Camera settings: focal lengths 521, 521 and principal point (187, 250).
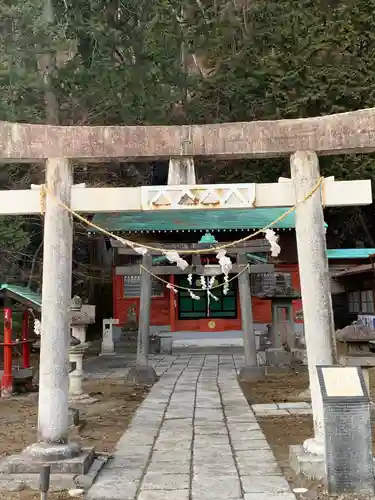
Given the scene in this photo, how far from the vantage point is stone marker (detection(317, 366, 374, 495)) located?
442 centimetres

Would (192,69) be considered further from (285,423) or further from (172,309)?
(285,423)

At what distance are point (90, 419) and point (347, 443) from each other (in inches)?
187

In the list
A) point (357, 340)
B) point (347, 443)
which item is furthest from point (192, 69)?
point (347, 443)

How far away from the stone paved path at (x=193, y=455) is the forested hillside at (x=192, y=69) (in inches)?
412

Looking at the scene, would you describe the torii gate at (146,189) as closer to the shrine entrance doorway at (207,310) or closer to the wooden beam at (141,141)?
the wooden beam at (141,141)

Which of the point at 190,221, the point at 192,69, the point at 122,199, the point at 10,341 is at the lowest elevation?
the point at 10,341

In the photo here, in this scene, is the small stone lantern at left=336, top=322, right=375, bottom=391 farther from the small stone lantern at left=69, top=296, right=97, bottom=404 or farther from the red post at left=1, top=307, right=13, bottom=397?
the red post at left=1, top=307, right=13, bottom=397

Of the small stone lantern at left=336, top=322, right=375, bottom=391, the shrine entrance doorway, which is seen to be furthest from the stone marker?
the shrine entrance doorway

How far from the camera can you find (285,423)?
7520mm

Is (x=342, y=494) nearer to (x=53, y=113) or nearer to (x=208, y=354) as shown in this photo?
(x=208, y=354)

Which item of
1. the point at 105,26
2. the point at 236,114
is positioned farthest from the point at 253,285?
the point at 105,26

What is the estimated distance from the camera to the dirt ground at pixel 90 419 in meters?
6.41

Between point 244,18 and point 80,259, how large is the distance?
13.8 meters

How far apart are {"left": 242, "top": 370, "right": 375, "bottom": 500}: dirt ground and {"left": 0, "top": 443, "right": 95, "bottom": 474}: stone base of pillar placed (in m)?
1.97
